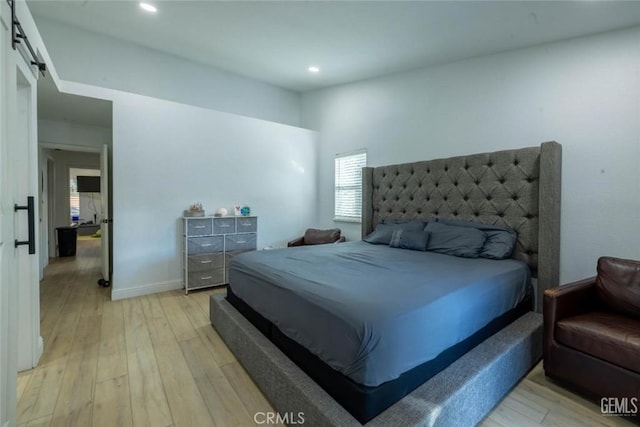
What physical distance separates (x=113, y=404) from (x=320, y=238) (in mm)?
3024

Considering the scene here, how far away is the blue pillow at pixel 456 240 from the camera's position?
2551 millimetres

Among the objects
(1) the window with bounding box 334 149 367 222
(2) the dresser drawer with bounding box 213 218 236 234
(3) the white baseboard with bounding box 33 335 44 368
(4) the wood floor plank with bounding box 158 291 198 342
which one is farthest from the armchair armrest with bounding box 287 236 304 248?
(3) the white baseboard with bounding box 33 335 44 368

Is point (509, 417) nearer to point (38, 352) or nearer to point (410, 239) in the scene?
point (410, 239)

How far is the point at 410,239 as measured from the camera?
2.97 m

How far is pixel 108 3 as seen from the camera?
2873 millimetres

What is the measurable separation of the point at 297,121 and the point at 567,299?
4.69 meters

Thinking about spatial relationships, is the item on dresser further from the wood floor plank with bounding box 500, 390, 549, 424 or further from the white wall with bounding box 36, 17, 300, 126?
the wood floor plank with bounding box 500, 390, 549, 424

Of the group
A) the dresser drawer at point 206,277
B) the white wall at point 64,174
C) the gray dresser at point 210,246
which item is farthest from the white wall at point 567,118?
the white wall at point 64,174

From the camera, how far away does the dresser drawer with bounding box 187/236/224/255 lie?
3.54 meters

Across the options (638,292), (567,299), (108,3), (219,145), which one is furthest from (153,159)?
(638,292)

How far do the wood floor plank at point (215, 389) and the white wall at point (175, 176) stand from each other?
1.70 meters

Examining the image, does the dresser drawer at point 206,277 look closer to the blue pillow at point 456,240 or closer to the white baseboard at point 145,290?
the white baseboard at point 145,290

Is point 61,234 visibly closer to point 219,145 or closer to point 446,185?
point 219,145

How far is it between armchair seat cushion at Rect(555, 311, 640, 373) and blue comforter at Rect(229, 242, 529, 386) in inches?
13.3
